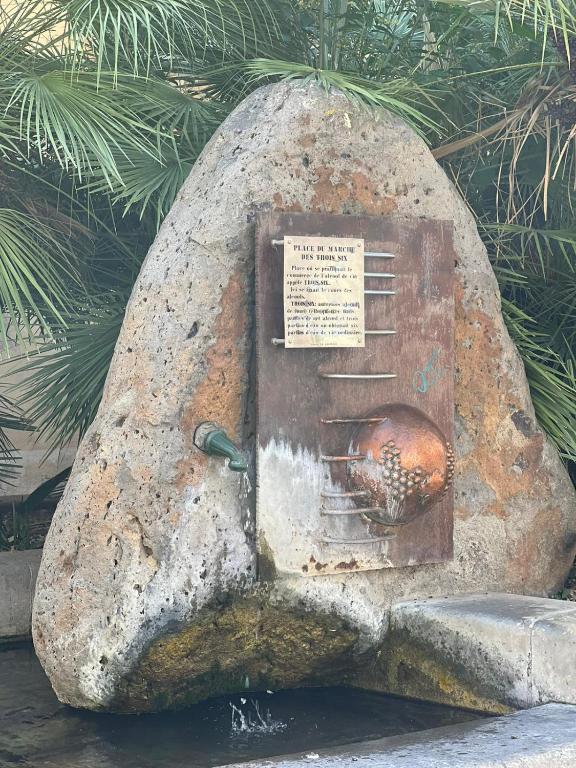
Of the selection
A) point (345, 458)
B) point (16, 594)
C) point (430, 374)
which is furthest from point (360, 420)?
point (16, 594)

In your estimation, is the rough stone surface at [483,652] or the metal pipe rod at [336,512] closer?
the rough stone surface at [483,652]

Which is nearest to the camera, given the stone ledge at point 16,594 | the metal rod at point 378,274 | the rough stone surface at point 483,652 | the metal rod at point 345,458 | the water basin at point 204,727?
the water basin at point 204,727

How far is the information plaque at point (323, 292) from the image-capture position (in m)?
4.68

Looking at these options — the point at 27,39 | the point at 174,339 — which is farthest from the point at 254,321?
the point at 27,39

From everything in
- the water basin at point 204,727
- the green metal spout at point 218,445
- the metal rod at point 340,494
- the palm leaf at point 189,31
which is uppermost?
the palm leaf at point 189,31

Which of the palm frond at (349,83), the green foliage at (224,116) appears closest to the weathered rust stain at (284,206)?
the palm frond at (349,83)

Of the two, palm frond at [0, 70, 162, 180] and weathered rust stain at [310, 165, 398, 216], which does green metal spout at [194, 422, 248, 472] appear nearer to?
weathered rust stain at [310, 165, 398, 216]

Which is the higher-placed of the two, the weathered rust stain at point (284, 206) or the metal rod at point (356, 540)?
the weathered rust stain at point (284, 206)

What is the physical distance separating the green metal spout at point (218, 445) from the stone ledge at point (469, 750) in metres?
1.30

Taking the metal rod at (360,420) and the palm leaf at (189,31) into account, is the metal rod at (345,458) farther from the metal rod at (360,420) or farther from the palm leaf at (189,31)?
the palm leaf at (189,31)

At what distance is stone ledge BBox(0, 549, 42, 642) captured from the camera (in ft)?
19.1

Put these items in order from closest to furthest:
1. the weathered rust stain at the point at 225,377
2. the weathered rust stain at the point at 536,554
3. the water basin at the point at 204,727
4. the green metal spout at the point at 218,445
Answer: the water basin at the point at 204,727 → the green metal spout at the point at 218,445 → the weathered rust stain at the point at 225,377 → the weathered rust stain at the point at 536,554

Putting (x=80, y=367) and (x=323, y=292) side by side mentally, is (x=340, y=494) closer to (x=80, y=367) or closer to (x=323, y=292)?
(x=323, y=292)

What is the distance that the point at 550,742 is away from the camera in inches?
139
